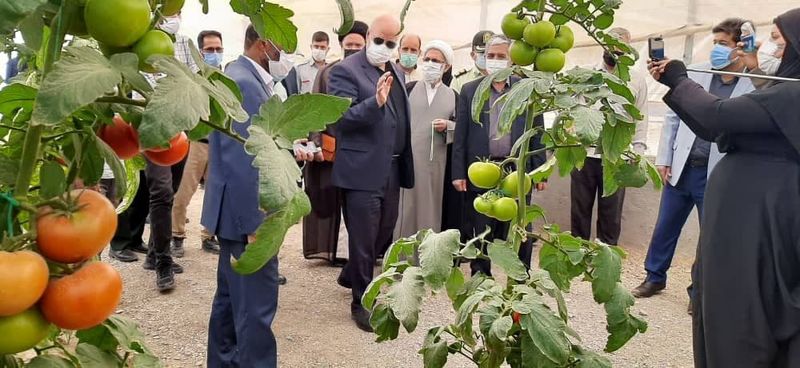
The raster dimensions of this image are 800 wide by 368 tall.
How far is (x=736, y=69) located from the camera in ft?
11.5

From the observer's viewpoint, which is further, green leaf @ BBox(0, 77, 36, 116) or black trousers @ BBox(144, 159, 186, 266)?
black trousers @ BBox(144, 159, 186, 266)

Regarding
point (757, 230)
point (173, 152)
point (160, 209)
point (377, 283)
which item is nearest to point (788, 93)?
point (757, 230)

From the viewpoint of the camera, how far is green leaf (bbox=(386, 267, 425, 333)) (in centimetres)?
124

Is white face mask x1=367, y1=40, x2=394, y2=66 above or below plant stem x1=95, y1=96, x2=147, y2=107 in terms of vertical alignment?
above

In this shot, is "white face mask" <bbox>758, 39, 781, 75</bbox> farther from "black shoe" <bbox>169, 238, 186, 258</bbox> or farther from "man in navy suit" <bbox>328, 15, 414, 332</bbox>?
"black shoe" <bbox>169, 238, 186, 258</bbox>

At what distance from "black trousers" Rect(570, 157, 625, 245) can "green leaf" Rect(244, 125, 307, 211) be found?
3965 mm

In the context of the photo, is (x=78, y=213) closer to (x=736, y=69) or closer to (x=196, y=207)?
(x=736, y=69)

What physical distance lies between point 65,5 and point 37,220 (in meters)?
0.19

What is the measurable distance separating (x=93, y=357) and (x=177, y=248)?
3.70 metres

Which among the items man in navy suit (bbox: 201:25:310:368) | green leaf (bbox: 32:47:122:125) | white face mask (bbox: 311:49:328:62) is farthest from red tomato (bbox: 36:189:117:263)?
white face mask (bbox: 311:49:328:62)

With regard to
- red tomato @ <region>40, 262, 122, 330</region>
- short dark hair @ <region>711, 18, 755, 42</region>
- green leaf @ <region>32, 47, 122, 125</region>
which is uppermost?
short dark hair @ <region>711, 18, 755, 42</region>

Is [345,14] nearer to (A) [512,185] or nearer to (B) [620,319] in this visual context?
(A) [512,185]

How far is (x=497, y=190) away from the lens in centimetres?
155

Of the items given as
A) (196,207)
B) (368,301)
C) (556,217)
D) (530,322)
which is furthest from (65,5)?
(196,207)
